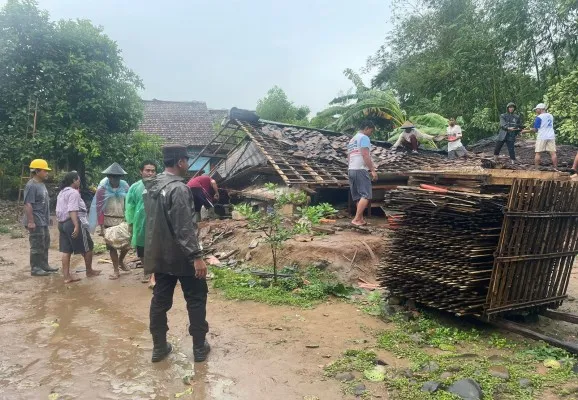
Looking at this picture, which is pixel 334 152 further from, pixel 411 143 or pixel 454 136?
pixel 454 136

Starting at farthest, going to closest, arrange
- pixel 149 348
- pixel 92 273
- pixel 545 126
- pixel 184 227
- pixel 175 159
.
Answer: pixel 545 126
pixel 92 273
pixel 149 348
pixel 175 159
pixel 184 227

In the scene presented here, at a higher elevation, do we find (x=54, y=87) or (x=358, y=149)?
(x=54, y=87)

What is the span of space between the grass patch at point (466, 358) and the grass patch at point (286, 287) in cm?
118

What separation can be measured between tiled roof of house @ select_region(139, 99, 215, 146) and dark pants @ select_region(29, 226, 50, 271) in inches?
827

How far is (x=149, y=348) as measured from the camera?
4.59 m

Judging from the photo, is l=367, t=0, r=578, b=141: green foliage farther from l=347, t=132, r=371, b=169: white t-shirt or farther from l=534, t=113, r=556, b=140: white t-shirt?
l=347, t=132, r=371, b=169: white t-shirt

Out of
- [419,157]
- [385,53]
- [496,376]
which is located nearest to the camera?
[496,376]

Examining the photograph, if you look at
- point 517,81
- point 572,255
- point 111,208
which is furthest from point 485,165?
point 517,81

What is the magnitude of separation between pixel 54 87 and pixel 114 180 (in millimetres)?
9470

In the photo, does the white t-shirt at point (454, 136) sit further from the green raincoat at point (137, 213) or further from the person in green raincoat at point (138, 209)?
the green raincoat at point (137, 213)

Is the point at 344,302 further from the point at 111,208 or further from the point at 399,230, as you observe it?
the point at 111,208

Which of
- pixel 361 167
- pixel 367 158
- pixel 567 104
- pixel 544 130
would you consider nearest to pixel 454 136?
pixel 544 130

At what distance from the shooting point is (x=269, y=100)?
31.2 metres

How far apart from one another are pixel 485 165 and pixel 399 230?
5.66 metres
